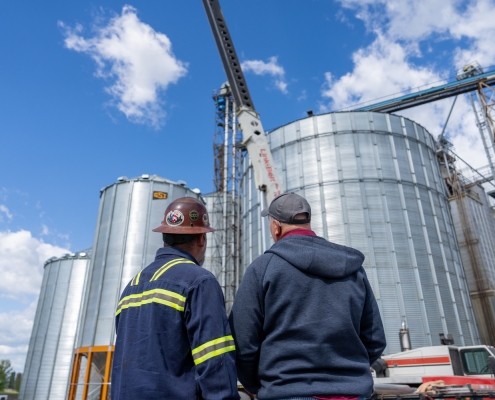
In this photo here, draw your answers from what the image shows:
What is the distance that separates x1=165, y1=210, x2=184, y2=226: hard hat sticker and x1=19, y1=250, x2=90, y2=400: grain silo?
78.3 feet

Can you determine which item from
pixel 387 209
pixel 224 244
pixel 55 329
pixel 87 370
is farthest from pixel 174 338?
pixel 224 244

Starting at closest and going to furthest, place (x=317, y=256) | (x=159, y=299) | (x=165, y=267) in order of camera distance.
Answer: (x=317, y=256)
(x=159, y=299)
(x=165, y=267)

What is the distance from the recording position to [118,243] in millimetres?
18484

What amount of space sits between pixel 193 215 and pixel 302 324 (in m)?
1.18

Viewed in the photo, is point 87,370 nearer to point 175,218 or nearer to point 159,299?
point 175,218

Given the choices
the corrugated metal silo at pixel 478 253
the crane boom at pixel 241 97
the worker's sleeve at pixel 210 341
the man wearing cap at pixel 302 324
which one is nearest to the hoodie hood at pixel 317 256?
the man wearing cap at pixel 302 324

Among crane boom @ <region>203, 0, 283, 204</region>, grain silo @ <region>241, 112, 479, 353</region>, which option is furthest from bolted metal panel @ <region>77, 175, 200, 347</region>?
crane boom @ <region>203, 0, 283, 204</region>

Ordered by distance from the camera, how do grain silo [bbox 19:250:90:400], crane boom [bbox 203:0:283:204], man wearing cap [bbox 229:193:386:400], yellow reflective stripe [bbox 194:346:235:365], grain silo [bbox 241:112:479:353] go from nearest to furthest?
1. man wearing cap [bbox 229:193:386:400]
2. yellow reflective stripe [bbox 194:346:235:365]
3. crane boom [bbox 203:0:283:204]
4. grain silo [bbox 241:112:479:353]
5. grain silo [bbox 19:250:90:400]

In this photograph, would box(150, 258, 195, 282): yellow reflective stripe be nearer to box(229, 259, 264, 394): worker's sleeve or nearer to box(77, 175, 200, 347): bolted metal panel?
box(229, 259, 264, 394): worker's sleeve

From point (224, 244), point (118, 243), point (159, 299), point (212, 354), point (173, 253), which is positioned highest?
point (224, 244)

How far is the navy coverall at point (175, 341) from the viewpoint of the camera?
2.09m

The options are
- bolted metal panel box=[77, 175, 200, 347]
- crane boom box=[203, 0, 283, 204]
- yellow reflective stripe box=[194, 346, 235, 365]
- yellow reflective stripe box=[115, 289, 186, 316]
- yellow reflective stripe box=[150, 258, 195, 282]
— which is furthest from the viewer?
bolted metal panel box=[77, 175, 200, 347]

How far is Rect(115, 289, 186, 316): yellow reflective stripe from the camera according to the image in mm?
2336

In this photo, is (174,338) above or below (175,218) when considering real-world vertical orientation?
below
